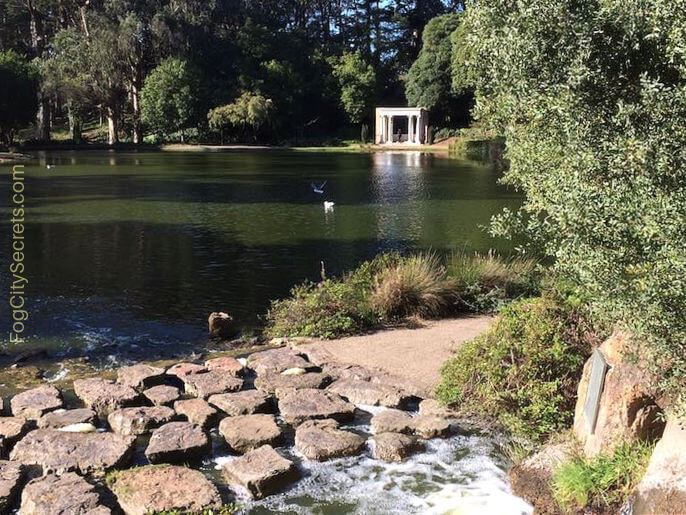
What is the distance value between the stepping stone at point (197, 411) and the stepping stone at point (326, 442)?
2.84 ft

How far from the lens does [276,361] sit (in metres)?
8.16

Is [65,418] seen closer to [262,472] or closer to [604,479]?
[262,472]

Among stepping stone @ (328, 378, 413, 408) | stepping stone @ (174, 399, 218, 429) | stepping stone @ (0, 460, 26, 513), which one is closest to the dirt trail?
stepping stone @ (328, 378, 413, 408)

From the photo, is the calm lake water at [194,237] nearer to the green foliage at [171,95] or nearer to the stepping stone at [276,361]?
the stepping stone at [276,361]

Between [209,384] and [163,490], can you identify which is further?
[209,384]

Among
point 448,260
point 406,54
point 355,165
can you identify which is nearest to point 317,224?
point 448,260

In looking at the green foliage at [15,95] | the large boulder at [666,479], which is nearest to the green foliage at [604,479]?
the large boulder at [666,479]

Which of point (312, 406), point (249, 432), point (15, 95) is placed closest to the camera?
point (249, 432)

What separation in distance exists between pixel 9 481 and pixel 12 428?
1.07 m

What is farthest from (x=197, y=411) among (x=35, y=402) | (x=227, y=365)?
(x=35, y=402)

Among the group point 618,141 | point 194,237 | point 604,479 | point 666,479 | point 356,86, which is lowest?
point 604,479

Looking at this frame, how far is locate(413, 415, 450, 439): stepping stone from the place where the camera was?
619 centimetres

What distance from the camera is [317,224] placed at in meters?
20.2

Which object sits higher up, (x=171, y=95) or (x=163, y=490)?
(x=171, y=95)
